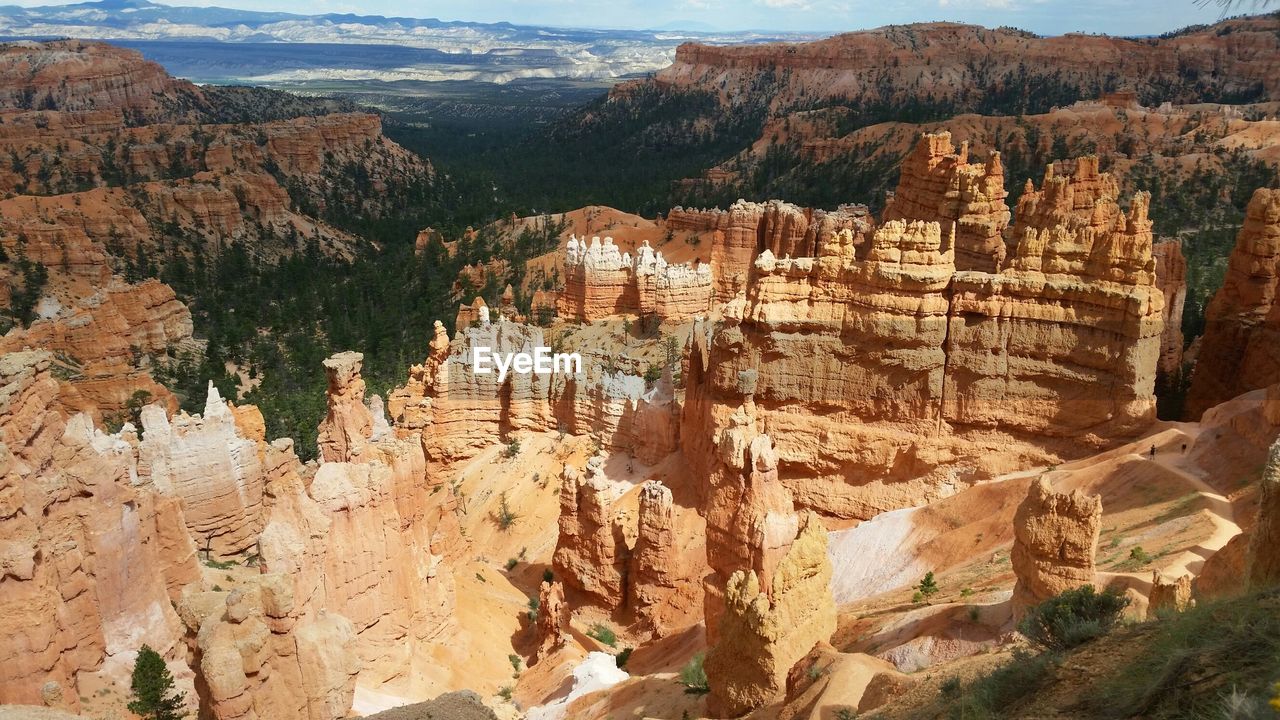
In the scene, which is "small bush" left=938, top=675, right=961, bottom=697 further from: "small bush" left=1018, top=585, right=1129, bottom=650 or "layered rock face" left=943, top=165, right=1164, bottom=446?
"layered rock face" left=943, top=165, right=1164, bottom=446

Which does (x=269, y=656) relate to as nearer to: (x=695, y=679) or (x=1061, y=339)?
(x=695, y=679)

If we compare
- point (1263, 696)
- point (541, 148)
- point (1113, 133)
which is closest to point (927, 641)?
point (1263, 696)

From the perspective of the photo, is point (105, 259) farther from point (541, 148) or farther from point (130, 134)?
point (541, 148)

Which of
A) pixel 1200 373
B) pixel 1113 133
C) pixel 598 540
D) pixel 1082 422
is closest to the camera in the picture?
pixel 1082 422

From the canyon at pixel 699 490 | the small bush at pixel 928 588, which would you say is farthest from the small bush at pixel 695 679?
the small bush at pixel 928 588

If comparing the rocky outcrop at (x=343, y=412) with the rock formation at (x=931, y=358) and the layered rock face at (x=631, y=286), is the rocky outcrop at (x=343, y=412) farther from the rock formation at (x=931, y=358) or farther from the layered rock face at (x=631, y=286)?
the layered rock face at (x=631, y=286)
